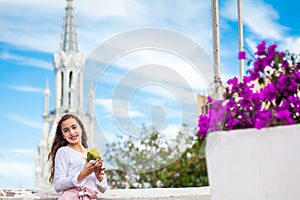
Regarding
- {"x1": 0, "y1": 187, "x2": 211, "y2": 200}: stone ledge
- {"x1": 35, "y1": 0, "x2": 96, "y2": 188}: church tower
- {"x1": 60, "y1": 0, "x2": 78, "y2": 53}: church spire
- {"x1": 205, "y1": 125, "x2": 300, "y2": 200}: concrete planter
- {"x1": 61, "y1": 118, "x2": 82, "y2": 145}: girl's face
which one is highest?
{"x1": 60, "y1": 0, "x2": 78, "y2": 53}: church spire

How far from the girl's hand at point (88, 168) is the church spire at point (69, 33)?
1146 cm

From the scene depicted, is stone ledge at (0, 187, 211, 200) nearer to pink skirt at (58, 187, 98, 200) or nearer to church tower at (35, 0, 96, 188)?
pink skirt at (58, 187, 98, 200)

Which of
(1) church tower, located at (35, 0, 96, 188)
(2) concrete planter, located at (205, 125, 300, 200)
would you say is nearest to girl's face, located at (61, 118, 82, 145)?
(2) concrete planter, located at (205, 125, 300, 200)

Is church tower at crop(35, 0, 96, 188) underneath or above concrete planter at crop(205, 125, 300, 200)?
above

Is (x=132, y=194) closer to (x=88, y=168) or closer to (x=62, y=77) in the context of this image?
(x=88, y=168)

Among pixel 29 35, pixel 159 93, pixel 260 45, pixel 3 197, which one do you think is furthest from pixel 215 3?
pixel 29 35

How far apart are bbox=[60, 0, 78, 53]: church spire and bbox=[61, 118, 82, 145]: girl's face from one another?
443 inches

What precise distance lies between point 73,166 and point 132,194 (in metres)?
0.35

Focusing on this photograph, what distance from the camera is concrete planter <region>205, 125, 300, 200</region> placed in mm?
1185

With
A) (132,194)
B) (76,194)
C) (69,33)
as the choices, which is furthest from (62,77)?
(76,194)

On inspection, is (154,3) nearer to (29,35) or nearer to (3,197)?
(3,197)

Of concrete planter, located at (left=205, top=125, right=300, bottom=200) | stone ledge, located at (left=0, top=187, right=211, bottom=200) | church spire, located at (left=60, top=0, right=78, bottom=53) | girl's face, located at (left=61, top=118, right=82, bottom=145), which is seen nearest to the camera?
concrete planter, located at (left=205, top=125, right=300, bottom=200)

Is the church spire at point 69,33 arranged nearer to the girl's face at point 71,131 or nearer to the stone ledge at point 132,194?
the stone ledge at point 132,194

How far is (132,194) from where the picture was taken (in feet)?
6.63
